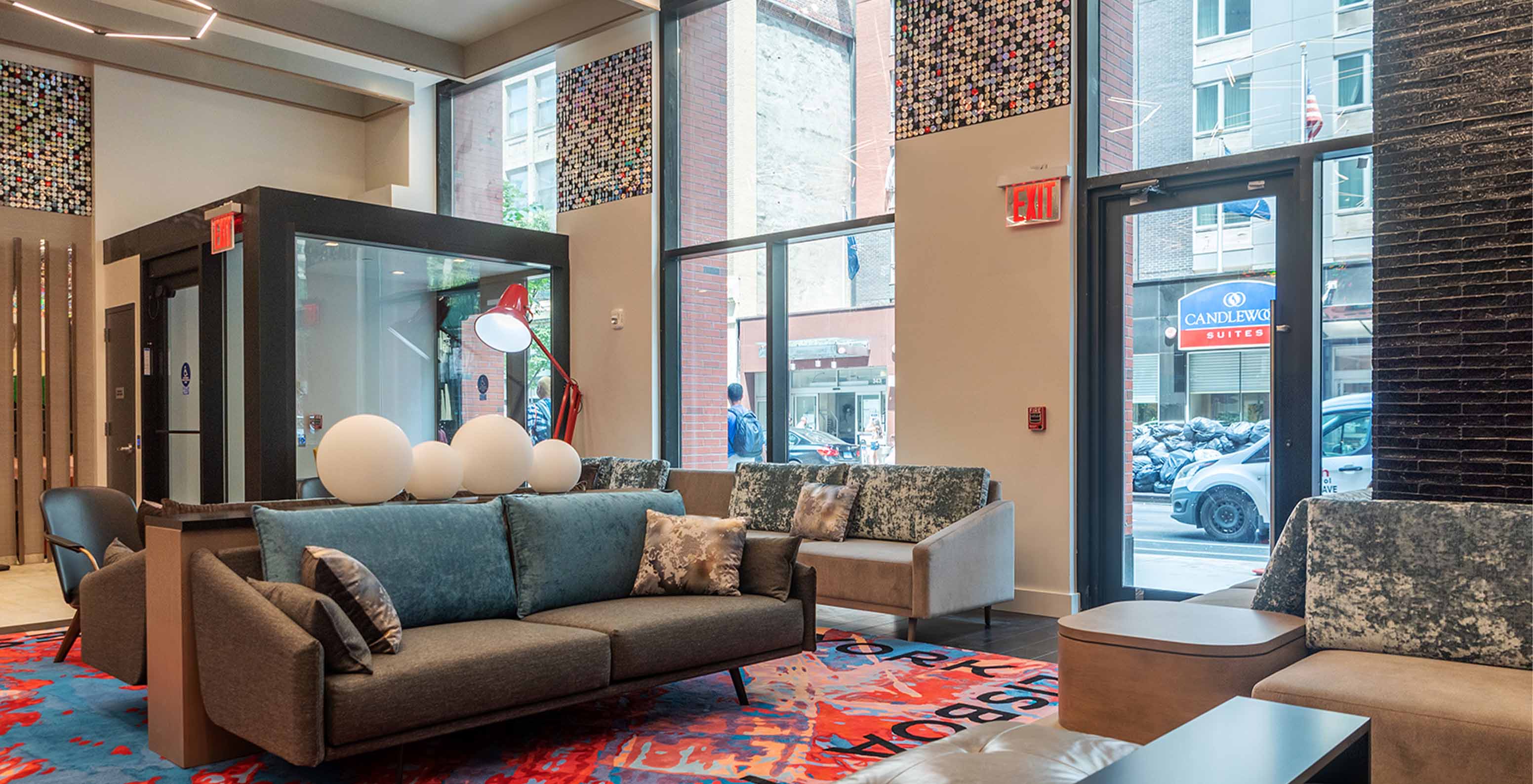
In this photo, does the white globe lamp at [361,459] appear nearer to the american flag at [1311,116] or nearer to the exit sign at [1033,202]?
the exit sign at [1033,202]

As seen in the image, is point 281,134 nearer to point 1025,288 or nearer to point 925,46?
point 925,46

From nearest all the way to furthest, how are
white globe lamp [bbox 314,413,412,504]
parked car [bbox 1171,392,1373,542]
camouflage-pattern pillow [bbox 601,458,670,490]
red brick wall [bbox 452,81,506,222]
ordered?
white globe lamp [bbox 314,413,412,504] < parked car [bbox 1171,392,1373,542] < camouflage-pattern pillow [bbox 601,458,670,490] < red brick wall [bbox 452,81,506,222]

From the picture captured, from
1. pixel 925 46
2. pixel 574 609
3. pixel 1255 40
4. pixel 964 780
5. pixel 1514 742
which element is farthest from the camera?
pixel 925 46

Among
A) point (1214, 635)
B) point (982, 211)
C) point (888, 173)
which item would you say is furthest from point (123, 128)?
point (1214, 635)

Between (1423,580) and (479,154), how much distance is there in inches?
318

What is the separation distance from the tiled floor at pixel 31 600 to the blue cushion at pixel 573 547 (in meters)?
3.39

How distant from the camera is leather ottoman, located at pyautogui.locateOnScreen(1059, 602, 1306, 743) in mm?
2826

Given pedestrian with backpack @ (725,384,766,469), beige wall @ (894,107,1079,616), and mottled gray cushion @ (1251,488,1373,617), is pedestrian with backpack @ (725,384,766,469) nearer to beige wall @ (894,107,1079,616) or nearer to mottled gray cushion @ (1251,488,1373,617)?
beige wall @ (894,107,1079,616)

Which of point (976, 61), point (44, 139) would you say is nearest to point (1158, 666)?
point (976, 61)

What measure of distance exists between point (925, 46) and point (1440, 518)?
422cm

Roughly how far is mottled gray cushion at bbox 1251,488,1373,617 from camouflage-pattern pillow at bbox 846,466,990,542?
2171 mm

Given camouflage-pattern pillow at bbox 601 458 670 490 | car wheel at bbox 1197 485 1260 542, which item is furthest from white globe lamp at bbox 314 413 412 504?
car wheel at bbox 1197 485 1260 542

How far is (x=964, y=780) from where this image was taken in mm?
1993

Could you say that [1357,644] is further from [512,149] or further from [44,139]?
[44,139]
